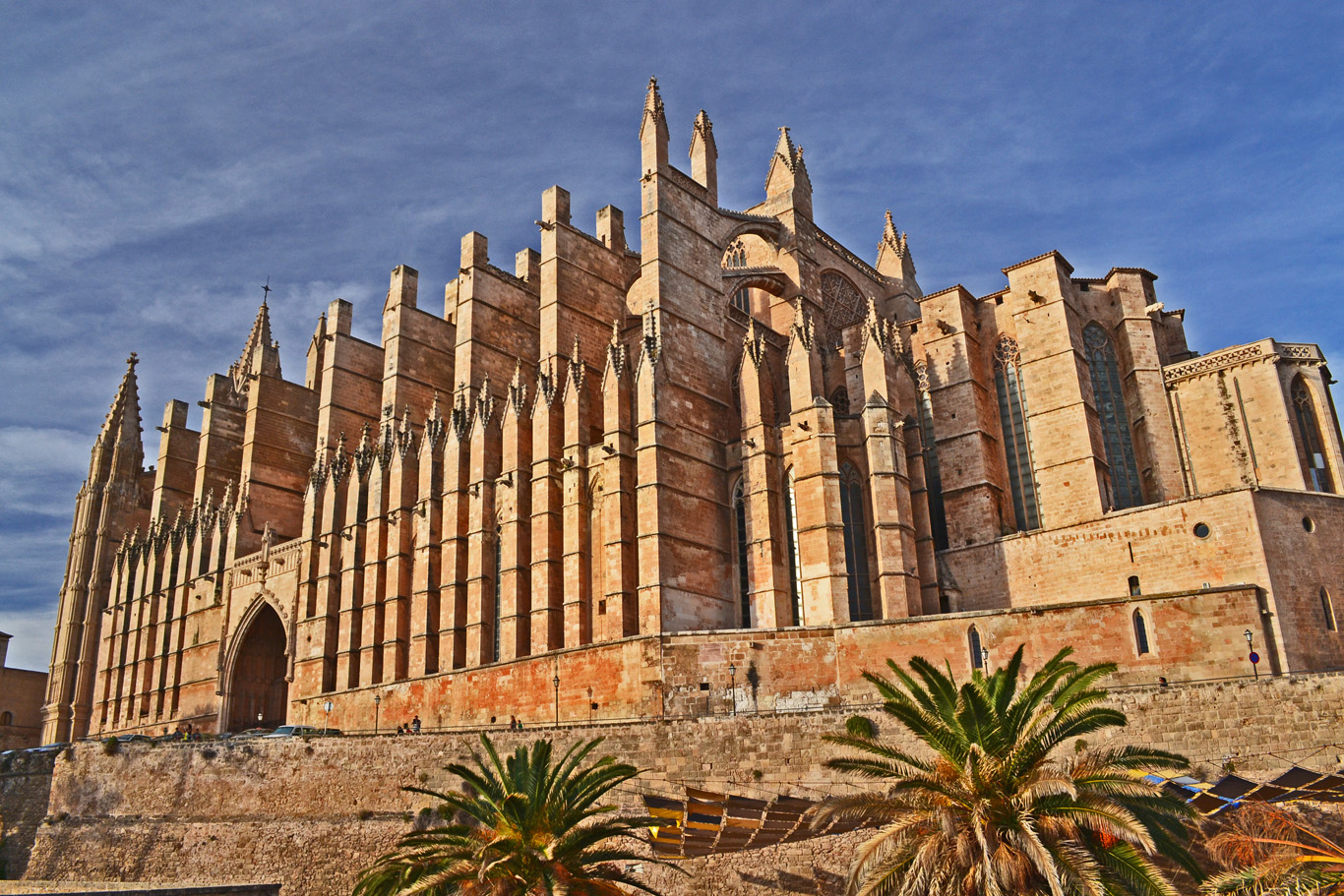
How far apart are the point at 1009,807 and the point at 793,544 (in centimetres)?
1436

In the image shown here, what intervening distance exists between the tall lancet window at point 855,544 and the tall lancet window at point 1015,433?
14.6ft

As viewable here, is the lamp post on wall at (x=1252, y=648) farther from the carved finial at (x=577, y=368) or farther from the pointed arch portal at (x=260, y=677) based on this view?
the pointed arch portal at (x=260, y=677)

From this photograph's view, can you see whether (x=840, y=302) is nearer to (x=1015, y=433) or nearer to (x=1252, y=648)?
(x=1015, y=433)

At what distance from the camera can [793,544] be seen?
88.7ft

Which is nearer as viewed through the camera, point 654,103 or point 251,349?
point 654,103

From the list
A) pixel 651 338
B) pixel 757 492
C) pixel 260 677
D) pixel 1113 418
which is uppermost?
pixel 651 338

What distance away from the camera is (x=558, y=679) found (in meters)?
26.0

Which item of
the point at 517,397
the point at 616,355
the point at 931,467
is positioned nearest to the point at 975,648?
the point at 931,467

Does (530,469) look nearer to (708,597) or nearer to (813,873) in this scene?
(708,597)

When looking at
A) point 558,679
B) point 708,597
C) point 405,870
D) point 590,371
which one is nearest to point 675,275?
point 590,371

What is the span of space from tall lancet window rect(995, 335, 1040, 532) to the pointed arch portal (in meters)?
23.4

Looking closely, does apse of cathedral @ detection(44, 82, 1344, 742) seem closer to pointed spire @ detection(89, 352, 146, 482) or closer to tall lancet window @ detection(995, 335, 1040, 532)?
tall lancet window @ detection(995, 335, 1040, 532)

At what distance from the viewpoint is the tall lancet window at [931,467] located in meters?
29.2

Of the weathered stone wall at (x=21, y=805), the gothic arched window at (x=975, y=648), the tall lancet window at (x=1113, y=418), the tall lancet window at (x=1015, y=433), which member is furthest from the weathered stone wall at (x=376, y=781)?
the tall lancet window at (x=1113, y=418)
